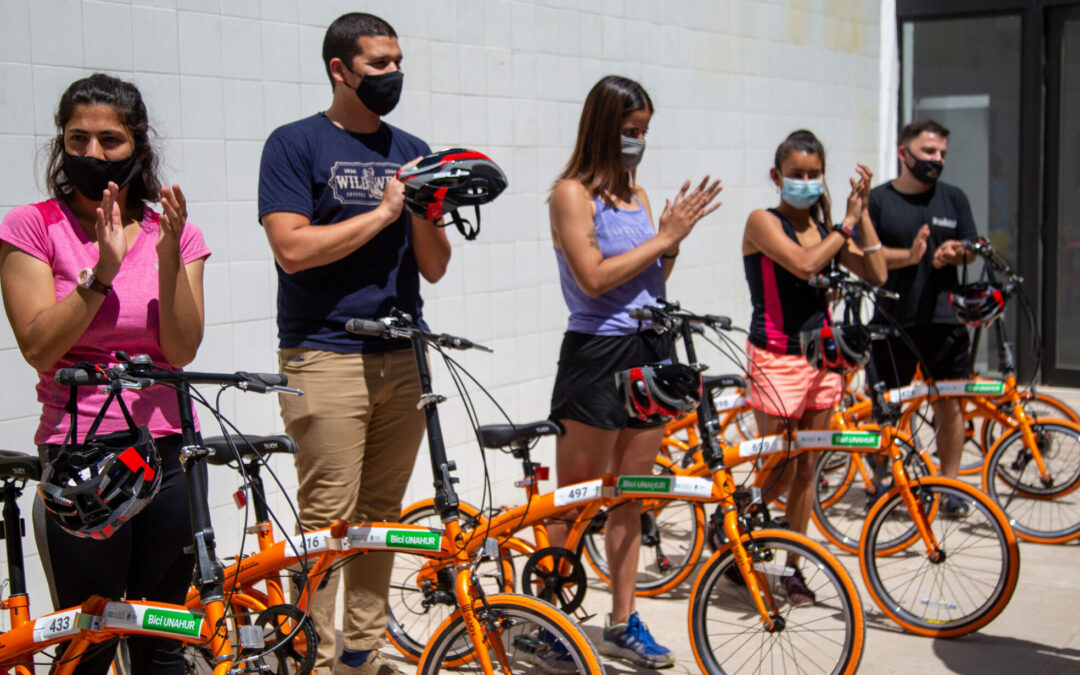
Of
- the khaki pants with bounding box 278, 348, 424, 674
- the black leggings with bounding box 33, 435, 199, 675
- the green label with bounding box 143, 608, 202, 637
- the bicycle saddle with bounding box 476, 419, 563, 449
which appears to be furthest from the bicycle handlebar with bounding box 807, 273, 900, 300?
the green label with bounding box 143, 608, 202, 637

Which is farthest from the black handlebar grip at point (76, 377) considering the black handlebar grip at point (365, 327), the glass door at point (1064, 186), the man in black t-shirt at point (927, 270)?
the glass door at point (1064, 186)

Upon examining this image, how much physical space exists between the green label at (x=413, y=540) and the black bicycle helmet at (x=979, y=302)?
3.64 metres

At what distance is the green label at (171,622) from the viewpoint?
2.76m

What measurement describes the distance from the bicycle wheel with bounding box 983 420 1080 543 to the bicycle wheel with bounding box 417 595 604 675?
342 cm

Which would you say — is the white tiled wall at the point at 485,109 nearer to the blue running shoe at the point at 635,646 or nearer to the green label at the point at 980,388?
the blue running shoe at the point at 635,646

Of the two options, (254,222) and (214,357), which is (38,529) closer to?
(214,357)

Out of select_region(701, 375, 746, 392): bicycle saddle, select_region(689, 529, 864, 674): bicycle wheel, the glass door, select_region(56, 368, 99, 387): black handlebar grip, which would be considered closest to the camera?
select_region(56, 368, 99, 387): black handlebar grip

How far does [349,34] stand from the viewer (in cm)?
350

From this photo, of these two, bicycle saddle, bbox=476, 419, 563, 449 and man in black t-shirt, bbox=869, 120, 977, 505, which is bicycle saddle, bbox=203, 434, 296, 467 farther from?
man in black t-shirt, bbox=869, 120, 977, 505

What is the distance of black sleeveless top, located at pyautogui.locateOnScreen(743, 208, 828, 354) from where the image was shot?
4809mm

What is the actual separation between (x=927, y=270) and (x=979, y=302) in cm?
31

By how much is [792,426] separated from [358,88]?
2.33m

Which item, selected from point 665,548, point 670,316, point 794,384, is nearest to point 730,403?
point 665,548

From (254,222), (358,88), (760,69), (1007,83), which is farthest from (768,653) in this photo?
(1007,83)
